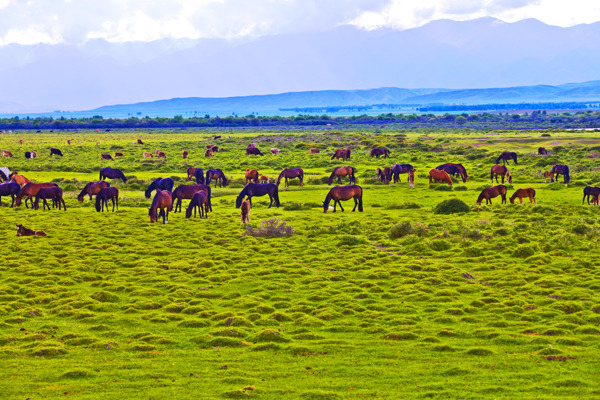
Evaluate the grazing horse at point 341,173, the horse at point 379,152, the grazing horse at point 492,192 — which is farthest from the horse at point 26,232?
the horse at point 379,152

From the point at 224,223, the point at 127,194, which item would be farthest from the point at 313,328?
the point at 127,194

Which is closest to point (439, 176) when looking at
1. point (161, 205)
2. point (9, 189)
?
point (161, 205)

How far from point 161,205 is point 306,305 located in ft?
46.5

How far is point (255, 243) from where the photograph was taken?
2453 centimetres

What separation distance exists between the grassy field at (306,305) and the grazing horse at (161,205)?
3.85 ft

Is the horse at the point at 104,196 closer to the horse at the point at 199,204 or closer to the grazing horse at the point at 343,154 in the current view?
the horse at the point at 199,204

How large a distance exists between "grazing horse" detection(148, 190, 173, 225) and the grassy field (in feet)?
3.85

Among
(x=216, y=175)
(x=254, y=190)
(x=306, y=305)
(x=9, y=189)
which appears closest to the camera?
(x=306, y=305)

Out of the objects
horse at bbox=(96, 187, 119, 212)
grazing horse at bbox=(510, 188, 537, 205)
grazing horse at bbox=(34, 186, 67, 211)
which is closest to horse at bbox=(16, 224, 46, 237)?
horse at bbox=(96, 187, 119, 212)

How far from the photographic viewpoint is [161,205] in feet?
93.6

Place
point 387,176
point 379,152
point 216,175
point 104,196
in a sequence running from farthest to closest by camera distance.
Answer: point 379,152 < point 387,176 < point 216,175 < point 104,196

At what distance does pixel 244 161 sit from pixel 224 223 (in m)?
36.2

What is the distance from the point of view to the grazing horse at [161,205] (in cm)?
2833

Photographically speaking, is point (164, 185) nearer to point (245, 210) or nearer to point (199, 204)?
point (199, 204)
